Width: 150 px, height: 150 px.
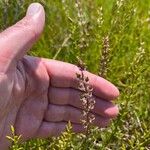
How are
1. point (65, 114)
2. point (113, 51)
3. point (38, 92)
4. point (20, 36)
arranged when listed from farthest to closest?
point (113, 51)
point (65, 114)
point (38, 92)
point (20, 36)

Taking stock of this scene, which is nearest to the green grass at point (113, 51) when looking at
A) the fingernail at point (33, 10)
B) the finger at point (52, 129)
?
the finger at point (52, 129)

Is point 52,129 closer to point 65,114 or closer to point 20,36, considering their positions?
point 65,114

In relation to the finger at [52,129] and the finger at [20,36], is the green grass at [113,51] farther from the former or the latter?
the finger at [20,36]

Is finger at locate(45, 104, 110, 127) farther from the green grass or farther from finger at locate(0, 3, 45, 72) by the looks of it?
finger at locate(0, 3, 45, 72)

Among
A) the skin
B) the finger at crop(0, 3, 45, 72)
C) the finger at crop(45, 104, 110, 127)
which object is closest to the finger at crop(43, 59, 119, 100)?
the skin

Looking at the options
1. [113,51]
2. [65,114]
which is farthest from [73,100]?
[113,51]

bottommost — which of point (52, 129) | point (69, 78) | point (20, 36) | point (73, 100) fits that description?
point (52, 129)
